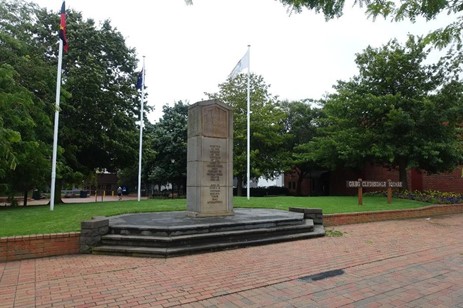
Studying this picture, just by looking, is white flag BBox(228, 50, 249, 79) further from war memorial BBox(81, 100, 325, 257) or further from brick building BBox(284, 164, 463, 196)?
brick building BBox(284, 164, 463, 196)

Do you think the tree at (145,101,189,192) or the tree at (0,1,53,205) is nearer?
the tree at (0,1,53,205)

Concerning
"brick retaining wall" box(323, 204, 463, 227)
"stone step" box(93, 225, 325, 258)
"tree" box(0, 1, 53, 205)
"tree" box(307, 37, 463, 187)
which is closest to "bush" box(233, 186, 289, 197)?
"tree" box(307, 37, 463, 187)

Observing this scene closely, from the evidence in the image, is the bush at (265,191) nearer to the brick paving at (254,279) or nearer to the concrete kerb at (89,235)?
the brick paving at (254,279)

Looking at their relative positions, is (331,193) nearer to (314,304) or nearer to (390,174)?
(390,174)

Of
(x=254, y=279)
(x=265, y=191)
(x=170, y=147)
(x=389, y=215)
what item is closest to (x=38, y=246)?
(x=254, y=279)

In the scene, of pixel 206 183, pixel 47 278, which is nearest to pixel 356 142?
pixel 206 183

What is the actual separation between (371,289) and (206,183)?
5.99 metres

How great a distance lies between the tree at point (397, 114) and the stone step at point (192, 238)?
1222 centimetres

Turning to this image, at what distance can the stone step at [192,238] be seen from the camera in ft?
23.9

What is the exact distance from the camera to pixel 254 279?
18.1ft

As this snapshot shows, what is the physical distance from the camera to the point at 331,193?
34906 millimetres

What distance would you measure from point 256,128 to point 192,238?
69.0 feet

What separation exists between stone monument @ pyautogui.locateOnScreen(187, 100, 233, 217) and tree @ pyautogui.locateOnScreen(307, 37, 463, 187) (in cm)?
1121

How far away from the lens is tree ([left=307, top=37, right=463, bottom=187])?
18109 millimetres
